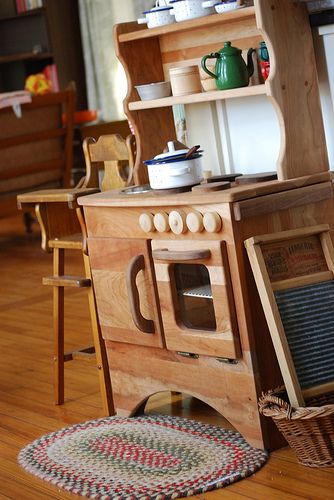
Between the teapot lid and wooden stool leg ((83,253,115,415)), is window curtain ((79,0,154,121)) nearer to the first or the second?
wooden stool leg ((83,253,115,415))

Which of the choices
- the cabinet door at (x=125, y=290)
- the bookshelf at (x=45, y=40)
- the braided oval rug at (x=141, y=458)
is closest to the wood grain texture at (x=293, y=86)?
the cabinet door at (x=125, y=290)

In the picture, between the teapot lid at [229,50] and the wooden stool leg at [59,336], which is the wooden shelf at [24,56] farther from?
the teapot lid at [229,50]

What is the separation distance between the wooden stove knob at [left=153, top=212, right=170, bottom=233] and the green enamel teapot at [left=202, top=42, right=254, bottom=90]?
1.45ft

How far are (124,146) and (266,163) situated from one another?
517 mm

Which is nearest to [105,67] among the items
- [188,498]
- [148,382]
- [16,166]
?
[16,166]

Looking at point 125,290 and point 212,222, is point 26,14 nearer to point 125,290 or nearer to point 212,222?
point 125,290

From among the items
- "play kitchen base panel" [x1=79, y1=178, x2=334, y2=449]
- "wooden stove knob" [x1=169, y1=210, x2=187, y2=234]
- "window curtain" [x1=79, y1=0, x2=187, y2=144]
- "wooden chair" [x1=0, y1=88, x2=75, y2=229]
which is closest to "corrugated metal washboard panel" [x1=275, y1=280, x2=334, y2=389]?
"play kitchen base panel" [x1=79, y1=178, x2=334, y2=449]

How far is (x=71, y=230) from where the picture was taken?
11.4 feet

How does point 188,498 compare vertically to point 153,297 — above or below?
below

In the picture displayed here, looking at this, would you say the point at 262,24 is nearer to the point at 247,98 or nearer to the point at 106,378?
the point at 247,98

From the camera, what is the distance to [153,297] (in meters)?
2.87

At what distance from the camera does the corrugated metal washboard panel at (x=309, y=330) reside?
2535 millimetres

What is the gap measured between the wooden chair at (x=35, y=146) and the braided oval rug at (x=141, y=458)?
377 centimetres

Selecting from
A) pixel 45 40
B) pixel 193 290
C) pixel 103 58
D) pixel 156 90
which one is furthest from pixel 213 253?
pixel 45 40
